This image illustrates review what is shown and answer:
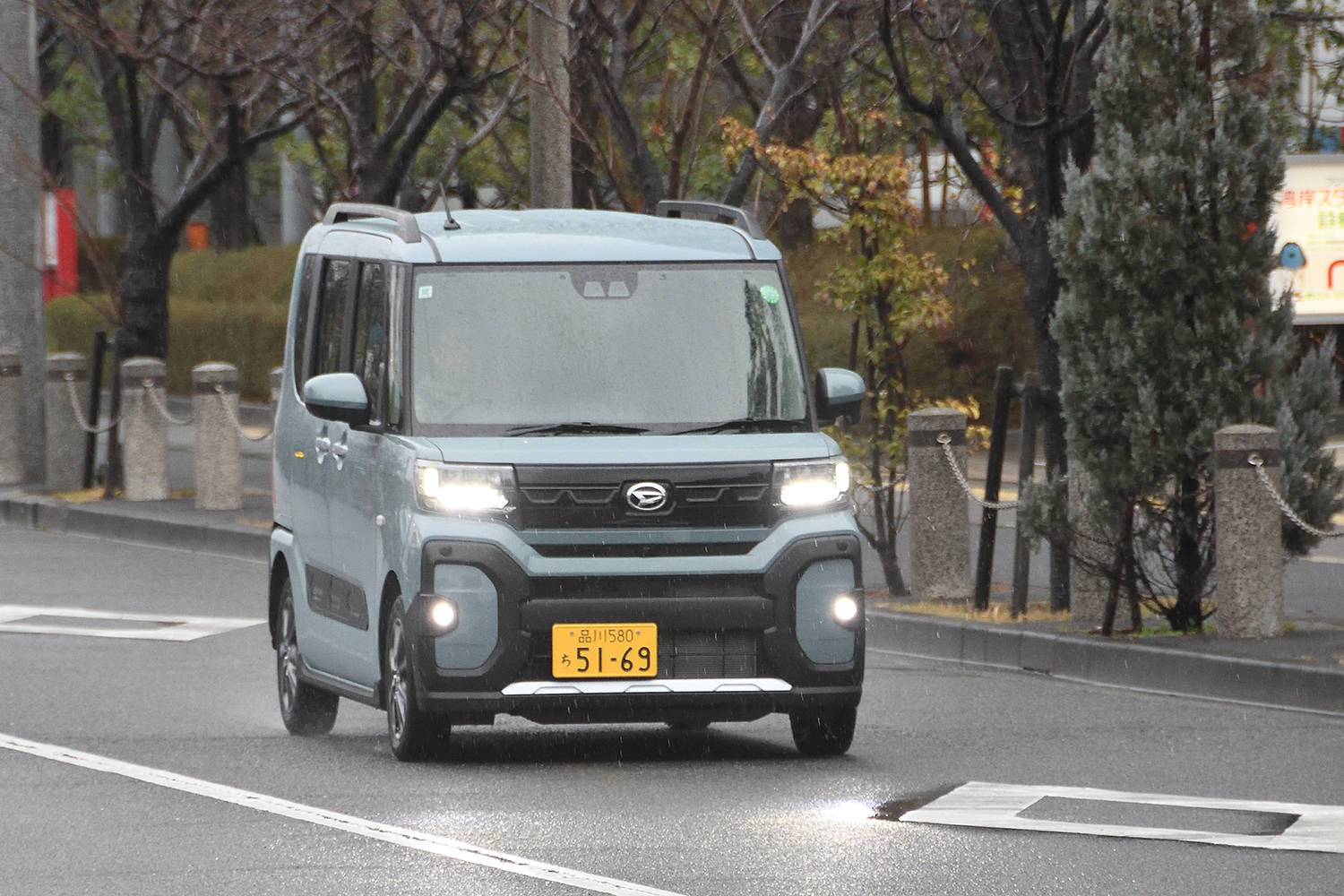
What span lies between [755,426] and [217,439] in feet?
39.2

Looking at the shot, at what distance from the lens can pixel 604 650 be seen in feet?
29.7

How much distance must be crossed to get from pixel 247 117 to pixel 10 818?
622 inches

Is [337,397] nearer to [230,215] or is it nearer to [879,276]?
[879,276]

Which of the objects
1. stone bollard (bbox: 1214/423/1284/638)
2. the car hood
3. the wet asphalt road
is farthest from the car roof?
stone bollard (bbox: 1214/423/1284/638)

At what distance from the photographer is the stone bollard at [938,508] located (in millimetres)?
14586

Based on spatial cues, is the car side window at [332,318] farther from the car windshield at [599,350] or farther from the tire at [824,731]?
the tire at [824,731]

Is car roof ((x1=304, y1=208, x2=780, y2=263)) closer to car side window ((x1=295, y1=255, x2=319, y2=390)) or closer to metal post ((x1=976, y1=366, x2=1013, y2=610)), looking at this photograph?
car side window ((x1=295, y1=255, x2=319, y2=390))

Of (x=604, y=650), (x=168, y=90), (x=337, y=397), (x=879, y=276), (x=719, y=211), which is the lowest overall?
(x=604, y=650)

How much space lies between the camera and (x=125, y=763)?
9.59 meters

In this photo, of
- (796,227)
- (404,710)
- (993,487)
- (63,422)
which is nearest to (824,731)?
(404,710)

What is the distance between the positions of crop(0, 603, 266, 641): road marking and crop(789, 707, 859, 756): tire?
555 cm

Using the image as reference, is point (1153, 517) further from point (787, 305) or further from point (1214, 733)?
point (787, 305)

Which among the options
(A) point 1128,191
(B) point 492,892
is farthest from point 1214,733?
(B) point 492,892

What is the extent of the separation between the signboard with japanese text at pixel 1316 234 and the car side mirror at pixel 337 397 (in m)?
13.6
